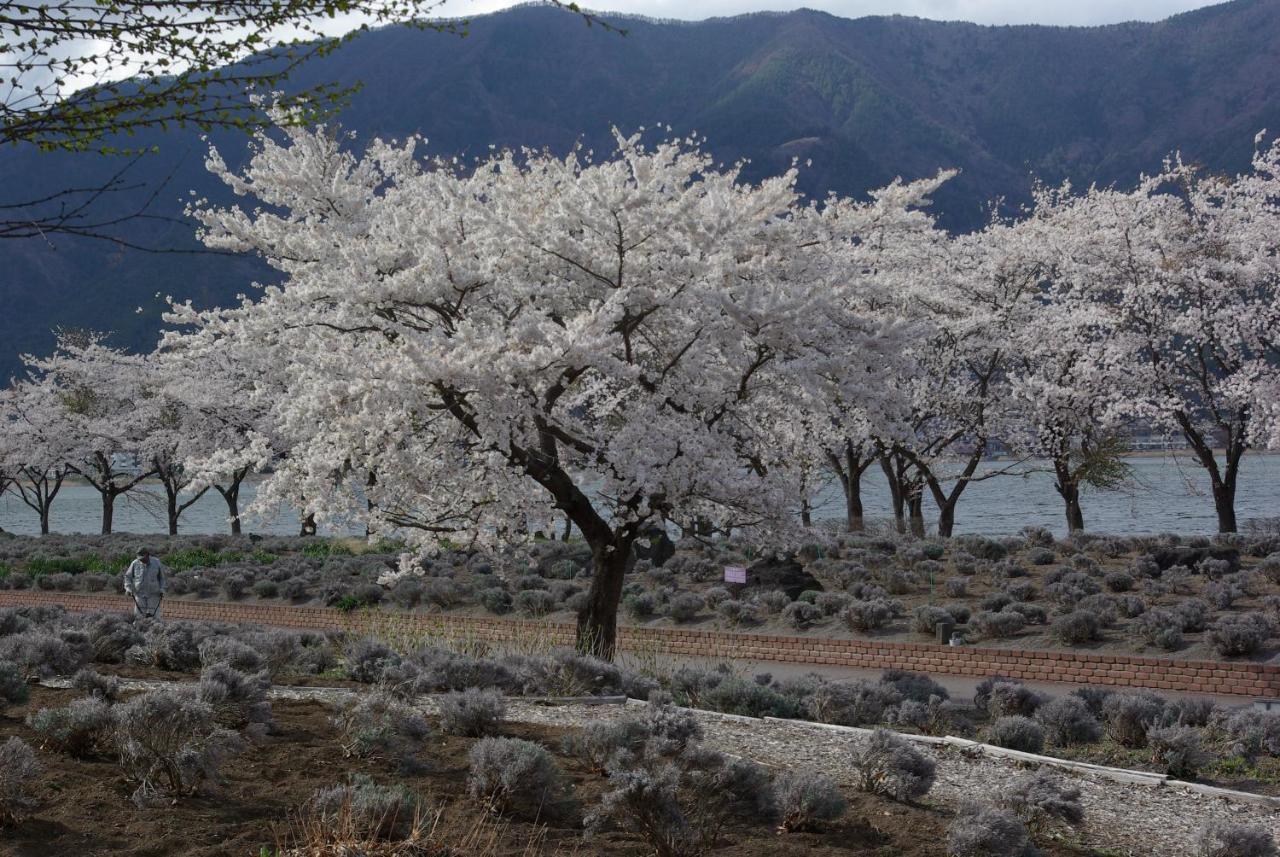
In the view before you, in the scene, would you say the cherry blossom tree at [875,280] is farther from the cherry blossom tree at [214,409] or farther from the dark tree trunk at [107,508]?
the dark tree trunk at [107,508]

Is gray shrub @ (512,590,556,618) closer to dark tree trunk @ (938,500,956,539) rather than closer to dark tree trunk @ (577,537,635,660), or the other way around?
dark tree trunk @ (577,537,635,660)

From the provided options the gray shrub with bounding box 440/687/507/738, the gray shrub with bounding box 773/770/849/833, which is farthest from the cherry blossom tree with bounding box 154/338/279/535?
the gray shrub with bounding box 773/770/849/833

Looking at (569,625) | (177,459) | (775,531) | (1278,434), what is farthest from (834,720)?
(177,459)

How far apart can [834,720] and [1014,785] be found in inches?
150

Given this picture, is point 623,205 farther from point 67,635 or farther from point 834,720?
point 67,635

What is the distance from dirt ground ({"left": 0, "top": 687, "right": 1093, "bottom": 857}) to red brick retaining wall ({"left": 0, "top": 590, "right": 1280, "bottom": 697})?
765 cm

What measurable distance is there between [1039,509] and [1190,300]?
55125 millimetres

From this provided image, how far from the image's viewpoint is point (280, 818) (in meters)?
5.75

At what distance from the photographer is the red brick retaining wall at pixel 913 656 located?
1401cm

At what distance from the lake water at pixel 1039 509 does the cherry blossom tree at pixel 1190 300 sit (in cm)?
462

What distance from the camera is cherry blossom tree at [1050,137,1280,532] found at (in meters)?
25.9

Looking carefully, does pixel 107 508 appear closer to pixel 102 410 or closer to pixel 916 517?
pixel 102 410

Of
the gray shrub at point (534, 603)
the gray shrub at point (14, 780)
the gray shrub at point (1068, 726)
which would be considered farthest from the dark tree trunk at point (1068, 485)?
the gray shrub at point (14, 780)

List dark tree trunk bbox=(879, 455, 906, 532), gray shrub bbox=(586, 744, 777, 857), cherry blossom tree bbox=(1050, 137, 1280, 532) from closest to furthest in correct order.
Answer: gray shrub bbox=(586, 744, 777, 857)
cherry blossom tree bbox=(1050, 137, 1280, 532)
dark tree trunk bbox=(879, 455, 906, 532)
